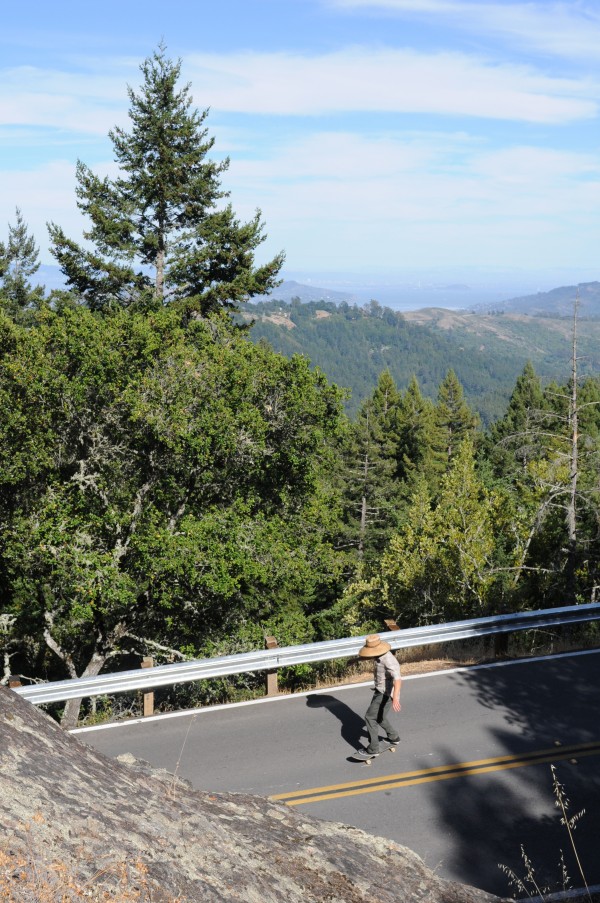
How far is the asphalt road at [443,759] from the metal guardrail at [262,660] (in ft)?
1.63

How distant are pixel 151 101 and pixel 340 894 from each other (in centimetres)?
2542

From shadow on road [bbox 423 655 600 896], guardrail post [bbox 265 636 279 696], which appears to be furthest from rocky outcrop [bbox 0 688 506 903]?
guardrail post [bbox 265 636 279 696]

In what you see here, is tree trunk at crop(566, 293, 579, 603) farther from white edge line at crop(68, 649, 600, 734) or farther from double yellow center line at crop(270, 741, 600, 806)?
double yellow center line at crop(270, 741, 600, 806)

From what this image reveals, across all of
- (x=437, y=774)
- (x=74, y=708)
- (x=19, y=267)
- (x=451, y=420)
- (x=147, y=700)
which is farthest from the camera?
(x=451, y=420)

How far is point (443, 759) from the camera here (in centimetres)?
876

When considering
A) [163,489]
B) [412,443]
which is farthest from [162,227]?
[412,443]

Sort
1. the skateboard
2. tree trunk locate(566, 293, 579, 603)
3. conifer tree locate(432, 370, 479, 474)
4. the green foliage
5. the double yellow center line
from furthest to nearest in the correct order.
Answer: conifer tree locate(432, 370, 479, 474) < tree trunk locate(566, 293, 579, 603) < the green foliage < the skateboard < the double yellow center line

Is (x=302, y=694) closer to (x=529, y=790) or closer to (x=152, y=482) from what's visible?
(x=529, y=790)

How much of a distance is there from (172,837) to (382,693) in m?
4.84

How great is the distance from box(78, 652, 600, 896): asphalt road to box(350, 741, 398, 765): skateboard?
90 mm

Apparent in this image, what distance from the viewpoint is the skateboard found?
877 cm

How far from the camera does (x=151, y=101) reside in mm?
25109

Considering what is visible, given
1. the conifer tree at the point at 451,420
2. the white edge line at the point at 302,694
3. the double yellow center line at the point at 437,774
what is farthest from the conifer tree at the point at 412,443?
the double yellow center line at the point at 437,774

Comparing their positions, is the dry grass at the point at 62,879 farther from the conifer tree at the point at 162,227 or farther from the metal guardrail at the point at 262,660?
the conifer tree at the point at 162,227
